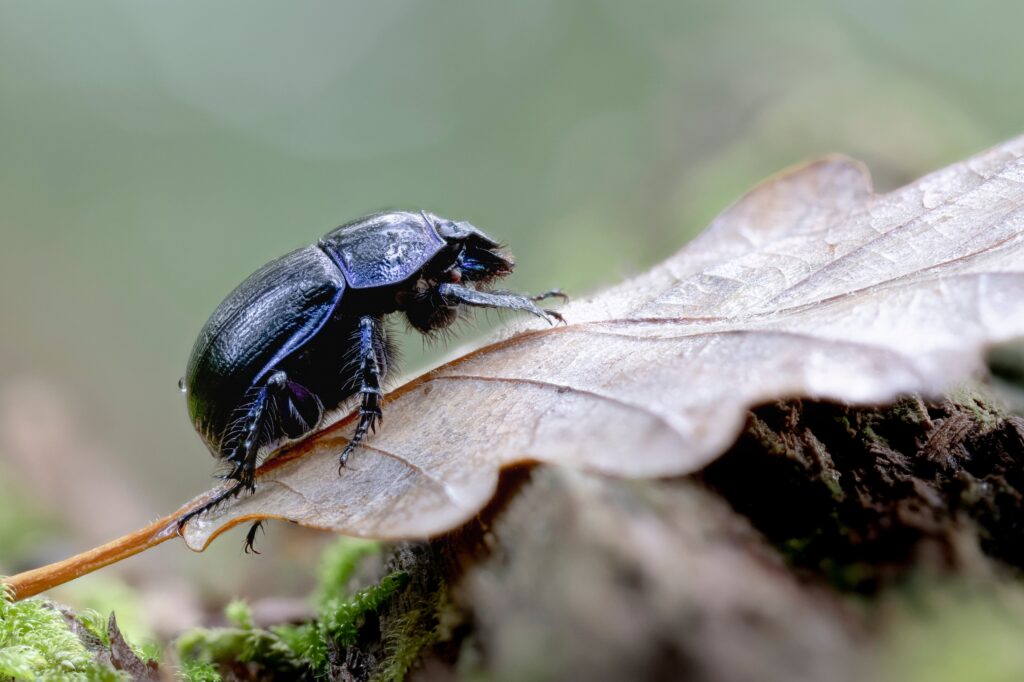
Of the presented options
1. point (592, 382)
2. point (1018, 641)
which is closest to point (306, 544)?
point (592, 382)

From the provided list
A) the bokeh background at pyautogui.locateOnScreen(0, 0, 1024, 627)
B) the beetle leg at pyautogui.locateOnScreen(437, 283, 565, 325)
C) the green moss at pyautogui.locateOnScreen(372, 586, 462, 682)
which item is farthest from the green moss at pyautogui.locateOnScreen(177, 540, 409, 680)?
the bokeh background at pyautogui.locateOnScreen(0, 0, 1024, 627)

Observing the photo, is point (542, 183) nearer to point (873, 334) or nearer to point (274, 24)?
point (274, 24)

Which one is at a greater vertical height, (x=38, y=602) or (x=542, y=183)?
(x=38, y=602)

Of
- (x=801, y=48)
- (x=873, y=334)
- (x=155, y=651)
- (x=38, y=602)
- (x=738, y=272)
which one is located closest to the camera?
(x=873, y=334)

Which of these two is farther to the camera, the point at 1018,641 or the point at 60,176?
the point at 60,176

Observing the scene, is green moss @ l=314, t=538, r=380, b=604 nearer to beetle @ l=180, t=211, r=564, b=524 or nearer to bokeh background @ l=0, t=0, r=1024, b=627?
beetle @ l=180, t=211, r=564, b=524

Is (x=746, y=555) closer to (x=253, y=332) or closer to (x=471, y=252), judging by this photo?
(x=253, y=332)
